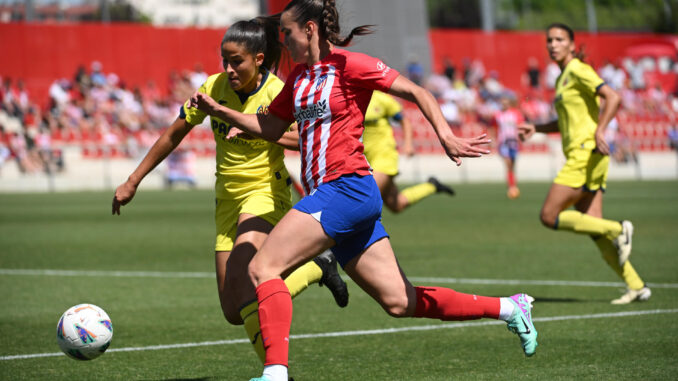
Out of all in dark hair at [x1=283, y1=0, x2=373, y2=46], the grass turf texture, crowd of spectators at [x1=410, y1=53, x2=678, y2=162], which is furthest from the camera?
crowd of spectators at [x1=410, y1=53, x2=678, y2=162]

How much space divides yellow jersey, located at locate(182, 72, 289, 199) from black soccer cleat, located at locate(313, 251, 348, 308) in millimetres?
541

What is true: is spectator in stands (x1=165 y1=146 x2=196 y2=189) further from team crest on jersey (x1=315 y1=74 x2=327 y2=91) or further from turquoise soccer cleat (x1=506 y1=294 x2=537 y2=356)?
team crest on jersey (x1=315 y1=74 x2=327 y2=91)

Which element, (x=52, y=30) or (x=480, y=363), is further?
(x=52, y=30)

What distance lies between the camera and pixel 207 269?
38.2 ft

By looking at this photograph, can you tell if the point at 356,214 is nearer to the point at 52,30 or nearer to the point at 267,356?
the point at 267,356

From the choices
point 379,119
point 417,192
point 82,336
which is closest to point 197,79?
point 417,192

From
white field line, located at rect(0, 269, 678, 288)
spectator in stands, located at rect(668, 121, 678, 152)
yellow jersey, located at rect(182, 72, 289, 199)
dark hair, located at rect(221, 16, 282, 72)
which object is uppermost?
dark hair, located at rect(221, 16, 282, 72)

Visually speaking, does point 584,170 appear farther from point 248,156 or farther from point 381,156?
point 248,156

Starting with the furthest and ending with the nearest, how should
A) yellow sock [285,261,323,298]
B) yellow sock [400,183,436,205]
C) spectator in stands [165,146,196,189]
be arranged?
spectator in stands [165,146,196,189] → yellow sock [400,183,436,205] → yellow sock [285,261,323,298]

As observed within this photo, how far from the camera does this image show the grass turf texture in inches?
242

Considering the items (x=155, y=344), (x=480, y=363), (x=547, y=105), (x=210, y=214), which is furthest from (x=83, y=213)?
(x=547, y=105)

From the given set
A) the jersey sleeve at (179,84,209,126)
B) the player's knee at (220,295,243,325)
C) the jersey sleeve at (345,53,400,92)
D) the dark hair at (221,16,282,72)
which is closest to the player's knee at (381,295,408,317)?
the player's knee at (220,295,243,325)

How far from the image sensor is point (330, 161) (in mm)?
→ 5035

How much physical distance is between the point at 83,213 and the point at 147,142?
32.5 ft
